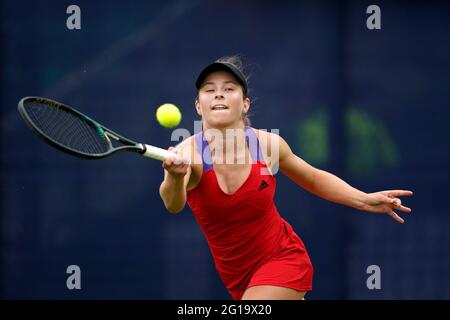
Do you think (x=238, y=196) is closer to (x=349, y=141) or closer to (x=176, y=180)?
(x=176, y=180)

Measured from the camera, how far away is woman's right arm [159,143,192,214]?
2840 mm

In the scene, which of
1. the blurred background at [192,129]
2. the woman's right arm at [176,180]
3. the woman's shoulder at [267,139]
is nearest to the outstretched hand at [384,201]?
the woman's shoulder at [267,139]

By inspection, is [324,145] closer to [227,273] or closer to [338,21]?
[338,21]

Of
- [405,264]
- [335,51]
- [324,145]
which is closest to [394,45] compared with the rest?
[335,51]

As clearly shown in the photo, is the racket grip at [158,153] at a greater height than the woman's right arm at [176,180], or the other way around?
the racket grip at [158,153]

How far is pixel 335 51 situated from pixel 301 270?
71.9 inches

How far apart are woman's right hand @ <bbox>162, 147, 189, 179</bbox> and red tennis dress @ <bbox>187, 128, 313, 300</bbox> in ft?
1.09

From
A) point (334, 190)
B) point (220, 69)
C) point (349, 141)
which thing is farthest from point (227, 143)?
point (349, 141)

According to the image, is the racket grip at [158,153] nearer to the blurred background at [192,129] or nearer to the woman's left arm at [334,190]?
the woman's left arm at [334,190]

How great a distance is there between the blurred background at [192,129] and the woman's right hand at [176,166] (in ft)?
5.59

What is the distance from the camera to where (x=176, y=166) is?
2844 millimetres

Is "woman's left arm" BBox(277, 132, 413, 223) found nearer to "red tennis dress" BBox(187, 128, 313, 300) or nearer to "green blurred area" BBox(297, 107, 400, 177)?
"red tennis dress" BBox(187, 128, 313, 300)

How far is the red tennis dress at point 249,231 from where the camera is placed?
321 cm

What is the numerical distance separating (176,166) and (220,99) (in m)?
0.52
